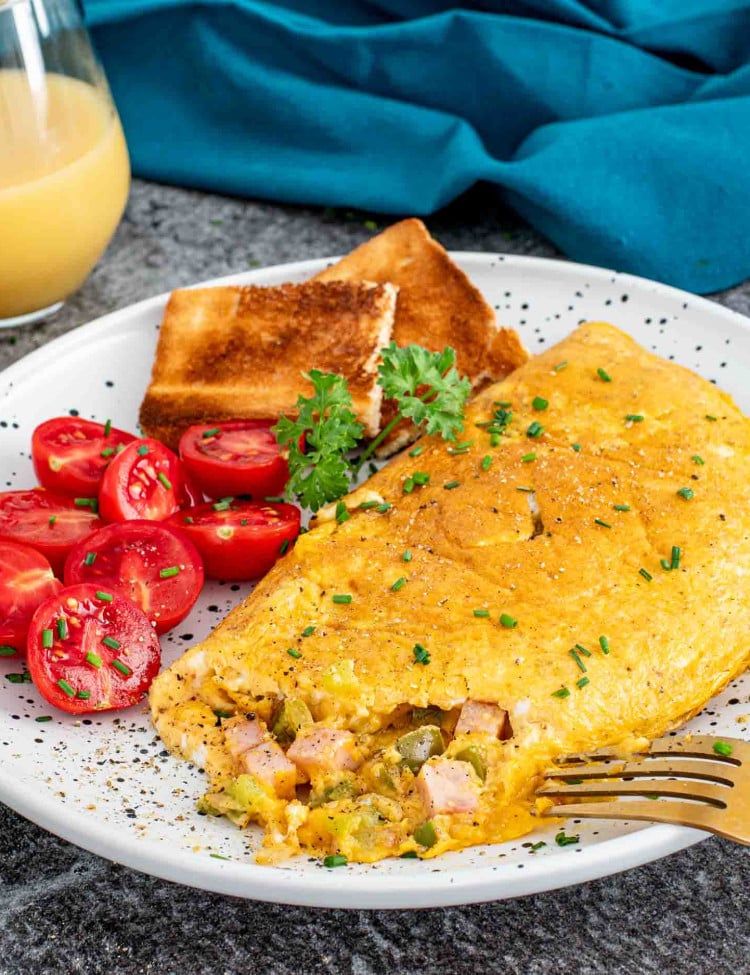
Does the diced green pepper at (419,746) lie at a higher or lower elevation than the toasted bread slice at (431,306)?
higher

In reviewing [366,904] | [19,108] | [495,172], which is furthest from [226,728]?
[495,172]

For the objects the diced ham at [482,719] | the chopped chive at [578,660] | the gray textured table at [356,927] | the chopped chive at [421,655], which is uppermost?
the chopped chive at [421,655]

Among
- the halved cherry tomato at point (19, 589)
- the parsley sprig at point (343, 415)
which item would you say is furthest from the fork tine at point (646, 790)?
the halved cherry tomato at point (19, 589)

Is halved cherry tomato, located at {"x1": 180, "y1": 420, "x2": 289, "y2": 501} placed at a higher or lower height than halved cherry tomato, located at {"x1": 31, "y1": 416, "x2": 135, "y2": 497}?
lower

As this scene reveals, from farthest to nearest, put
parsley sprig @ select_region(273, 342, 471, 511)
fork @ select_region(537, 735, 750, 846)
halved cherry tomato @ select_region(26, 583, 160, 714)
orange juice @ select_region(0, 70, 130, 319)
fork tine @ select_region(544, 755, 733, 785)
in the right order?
orange juice @ select_region(0, 70, 130, 319), parsley sprig @ select_region(273, 342, 471, 511), halved cherry tomato @ select_region(26, 583, 160, 714), fork tine @ select_region(544, 755, 733, 785), fork @ select_region(537, 735, 750, 846)

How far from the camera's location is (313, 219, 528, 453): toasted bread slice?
4051mm

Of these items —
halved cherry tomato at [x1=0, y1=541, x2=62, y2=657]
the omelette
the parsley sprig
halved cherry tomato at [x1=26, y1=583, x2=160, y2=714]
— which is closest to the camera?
the omelette

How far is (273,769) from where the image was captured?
2602 millimetres

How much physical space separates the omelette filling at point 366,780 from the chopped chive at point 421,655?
11 centimetres

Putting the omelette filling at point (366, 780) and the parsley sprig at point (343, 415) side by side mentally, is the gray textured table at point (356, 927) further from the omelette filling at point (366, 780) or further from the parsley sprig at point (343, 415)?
the parsley sprig at point (343, 415)

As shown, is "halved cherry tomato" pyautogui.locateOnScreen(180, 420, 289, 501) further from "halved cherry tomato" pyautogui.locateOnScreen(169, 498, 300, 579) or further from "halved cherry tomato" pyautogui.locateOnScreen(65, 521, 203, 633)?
"halved cherry tomato" pyautogui.locateOnScreen(65, 521, 203, 633)

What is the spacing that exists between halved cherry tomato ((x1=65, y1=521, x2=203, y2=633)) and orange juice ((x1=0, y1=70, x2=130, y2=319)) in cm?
155

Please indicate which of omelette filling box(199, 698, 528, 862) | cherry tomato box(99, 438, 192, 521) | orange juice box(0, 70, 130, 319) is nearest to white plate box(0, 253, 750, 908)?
omelette filling box(199, 698, 528, 862)

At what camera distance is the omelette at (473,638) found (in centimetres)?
257
